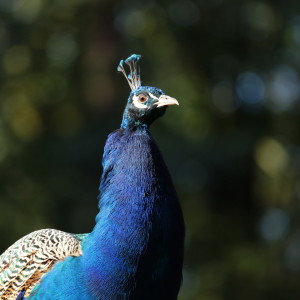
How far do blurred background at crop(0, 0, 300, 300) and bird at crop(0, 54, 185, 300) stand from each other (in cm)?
603

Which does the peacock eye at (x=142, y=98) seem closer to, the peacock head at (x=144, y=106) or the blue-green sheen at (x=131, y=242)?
the peacock head at (x=144, y=106)

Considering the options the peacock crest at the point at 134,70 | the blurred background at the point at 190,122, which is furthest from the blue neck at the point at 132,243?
the blurred background at the point at 190,122

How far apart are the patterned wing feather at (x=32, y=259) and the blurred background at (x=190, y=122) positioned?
5771 millimetres

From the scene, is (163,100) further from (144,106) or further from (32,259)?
(32,259)

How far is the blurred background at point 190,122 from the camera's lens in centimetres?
1010

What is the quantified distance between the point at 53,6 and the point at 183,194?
336cm

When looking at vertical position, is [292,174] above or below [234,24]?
below

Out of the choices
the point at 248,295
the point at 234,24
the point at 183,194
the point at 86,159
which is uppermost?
the point at 234,24

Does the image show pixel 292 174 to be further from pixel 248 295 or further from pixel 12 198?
pixel 12 198

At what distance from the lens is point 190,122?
39.6 feet

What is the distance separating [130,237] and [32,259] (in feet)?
2.22

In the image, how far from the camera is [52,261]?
3.68 metres

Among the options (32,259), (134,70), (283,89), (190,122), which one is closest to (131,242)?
(32,259)

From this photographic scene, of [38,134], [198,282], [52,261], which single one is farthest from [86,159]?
[52,261]
